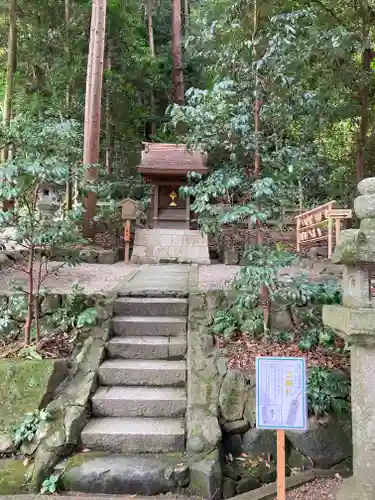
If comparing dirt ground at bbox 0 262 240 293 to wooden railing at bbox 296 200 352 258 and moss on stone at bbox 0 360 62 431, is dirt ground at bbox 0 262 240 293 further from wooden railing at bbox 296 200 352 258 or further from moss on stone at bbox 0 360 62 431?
wooden railing at bbox 296 200 352 258

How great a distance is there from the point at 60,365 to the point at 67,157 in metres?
2.37

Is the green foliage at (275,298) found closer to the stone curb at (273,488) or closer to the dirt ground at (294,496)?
the stone curb at (273,488)

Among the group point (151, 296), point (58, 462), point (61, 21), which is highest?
point (61, 21)

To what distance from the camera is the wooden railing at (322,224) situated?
28.0ft

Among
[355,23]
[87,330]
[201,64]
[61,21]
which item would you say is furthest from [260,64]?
[201,64]

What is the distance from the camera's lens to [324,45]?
7.84m

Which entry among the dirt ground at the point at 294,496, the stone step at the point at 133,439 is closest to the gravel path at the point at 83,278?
the stone step at the point at 133,439

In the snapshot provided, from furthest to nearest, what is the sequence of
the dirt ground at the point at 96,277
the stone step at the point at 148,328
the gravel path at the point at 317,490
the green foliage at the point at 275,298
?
1. the dirt ground at the point at 96,277
2. the stone step at the point at 148,328
3. the green foliage at the point at 275,298
4. the gravel path at the point at 317,490

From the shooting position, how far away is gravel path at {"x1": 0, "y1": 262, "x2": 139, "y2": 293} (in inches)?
236

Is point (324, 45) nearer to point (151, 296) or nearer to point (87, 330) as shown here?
point (151, 296)

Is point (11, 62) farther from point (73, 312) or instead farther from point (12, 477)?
point (12, 477)

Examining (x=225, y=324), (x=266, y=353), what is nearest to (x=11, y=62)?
(x=225, y=324)

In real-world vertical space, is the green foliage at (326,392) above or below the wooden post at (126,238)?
below

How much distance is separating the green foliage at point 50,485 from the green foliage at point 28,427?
53 cm
